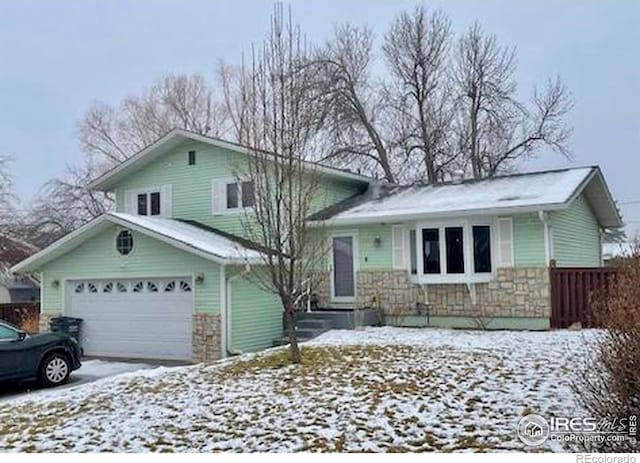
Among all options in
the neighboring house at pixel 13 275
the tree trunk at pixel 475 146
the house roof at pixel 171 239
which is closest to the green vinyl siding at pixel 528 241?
the house roof at pixel 171 239

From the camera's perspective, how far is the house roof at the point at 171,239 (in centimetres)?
1327

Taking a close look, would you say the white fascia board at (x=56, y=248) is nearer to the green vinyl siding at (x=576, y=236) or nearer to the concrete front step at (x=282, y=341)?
the concrete front step at (x=282, y=341)

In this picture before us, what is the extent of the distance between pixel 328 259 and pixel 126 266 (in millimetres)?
5261

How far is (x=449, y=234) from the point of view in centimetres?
1439

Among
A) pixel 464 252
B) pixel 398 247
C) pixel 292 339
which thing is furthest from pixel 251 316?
pixel 464 252

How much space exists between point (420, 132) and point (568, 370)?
21.4 m

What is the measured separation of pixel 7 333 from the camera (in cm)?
1038

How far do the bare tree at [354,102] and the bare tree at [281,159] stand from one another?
1610 centimetres

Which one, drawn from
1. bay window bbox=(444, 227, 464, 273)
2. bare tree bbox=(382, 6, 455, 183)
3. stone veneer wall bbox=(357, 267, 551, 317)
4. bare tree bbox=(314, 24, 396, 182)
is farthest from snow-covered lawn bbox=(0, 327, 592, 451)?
bare tree bbox=(382, 6, 455, 183)

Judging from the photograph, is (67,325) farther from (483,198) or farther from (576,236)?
(576,236)

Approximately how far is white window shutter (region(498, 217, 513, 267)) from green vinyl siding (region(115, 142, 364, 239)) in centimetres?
501
